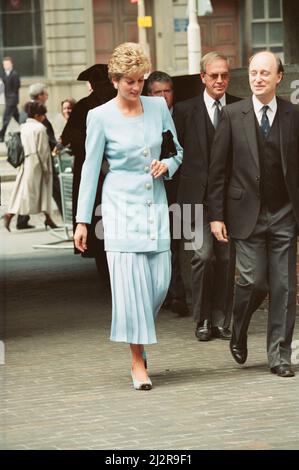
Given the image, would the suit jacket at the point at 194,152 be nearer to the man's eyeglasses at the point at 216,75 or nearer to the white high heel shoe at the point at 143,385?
the man's eyeglasses at the point at 216,75

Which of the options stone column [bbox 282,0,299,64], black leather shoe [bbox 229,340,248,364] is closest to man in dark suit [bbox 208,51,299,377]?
black leather shoe [bbox 229,340,248,364]

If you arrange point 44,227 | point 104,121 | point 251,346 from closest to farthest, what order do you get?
point 104,121 → point 251,346 → point 44,227

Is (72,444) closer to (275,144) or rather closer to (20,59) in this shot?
(275,144)

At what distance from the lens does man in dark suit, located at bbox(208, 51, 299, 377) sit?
873 centimetres

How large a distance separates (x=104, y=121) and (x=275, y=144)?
1068mm

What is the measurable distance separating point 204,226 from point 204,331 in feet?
2.44

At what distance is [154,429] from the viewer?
7.28m

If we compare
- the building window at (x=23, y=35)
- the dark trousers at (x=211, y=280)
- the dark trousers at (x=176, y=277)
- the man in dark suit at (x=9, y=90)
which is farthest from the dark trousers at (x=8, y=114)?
the dark trousers at (x=211, y=280)

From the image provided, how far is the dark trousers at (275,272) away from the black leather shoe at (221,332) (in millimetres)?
1465

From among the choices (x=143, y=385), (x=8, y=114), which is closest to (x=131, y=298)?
(x=143, y=385)

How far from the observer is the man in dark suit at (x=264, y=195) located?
8727 mm

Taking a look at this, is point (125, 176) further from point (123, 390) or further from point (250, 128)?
point (123, 390)

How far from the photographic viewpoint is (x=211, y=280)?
34.1 ft
